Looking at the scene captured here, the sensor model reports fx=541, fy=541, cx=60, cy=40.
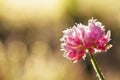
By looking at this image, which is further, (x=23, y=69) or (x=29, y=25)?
(x=29, y=25)

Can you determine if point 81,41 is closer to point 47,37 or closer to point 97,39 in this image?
point 97,39

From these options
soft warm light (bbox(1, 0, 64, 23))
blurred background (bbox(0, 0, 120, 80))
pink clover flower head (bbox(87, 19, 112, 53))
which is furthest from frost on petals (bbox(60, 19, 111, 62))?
soft warm light (bbox(1, 0, 64, 23))

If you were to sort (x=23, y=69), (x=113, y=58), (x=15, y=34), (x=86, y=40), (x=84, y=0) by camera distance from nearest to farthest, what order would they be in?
(x=86, y=40) < (x=23, y=69) < (x=113, y=58) < (x=15, y=34) < (x=84, y=0)

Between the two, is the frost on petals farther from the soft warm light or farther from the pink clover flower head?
the soft warm light

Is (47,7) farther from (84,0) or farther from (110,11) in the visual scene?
(110,11)

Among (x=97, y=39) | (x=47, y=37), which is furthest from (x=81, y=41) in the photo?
(x=47, y=37)

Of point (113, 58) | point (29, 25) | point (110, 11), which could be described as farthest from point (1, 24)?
point (113, 58)

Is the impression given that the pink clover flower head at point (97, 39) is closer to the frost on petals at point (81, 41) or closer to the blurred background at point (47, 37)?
the frost on petals at point (81, 41)
